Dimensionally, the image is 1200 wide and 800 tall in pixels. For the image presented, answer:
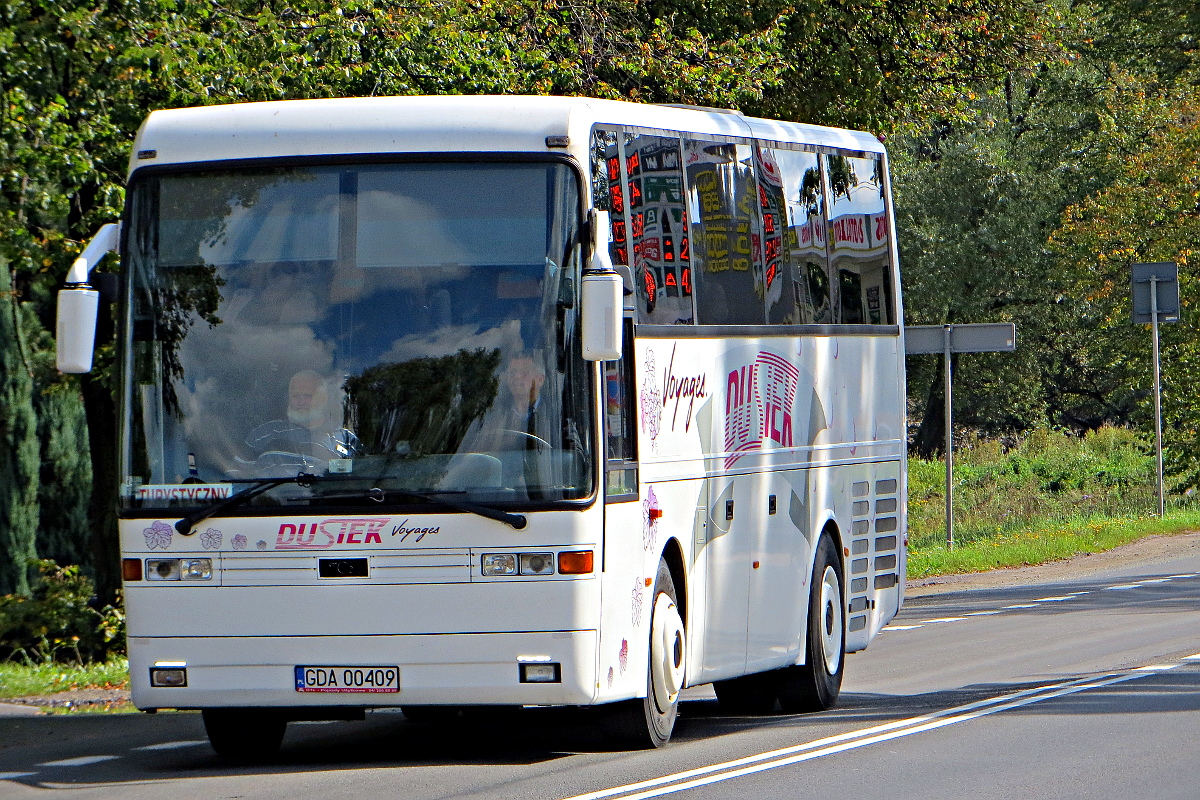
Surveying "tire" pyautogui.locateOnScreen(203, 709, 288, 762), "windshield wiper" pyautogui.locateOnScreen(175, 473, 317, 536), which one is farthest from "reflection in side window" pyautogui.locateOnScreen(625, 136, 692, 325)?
"tire" pyautogui.locateOnScreen(203, 709, 288, 762)

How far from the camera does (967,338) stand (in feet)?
79.0

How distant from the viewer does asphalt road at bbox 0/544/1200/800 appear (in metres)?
8.39

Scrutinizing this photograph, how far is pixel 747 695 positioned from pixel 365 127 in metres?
5.34

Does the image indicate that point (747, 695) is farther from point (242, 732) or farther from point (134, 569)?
point (134, 569)

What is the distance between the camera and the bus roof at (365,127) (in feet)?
29.6

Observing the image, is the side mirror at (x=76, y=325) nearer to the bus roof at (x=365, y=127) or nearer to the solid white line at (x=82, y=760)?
the bus roof at (x=365, y=127)

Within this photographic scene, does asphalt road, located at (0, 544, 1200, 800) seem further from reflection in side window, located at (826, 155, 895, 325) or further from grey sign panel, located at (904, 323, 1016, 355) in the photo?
grey sign panel, located at (904, 323, 1016, 355)

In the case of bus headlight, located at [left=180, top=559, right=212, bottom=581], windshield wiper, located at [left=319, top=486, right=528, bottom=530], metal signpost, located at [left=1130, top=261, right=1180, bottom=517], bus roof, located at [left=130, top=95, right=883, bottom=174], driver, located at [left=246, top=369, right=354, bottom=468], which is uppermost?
metal signpost, located at [left=1130, top=261, right=1180, bottom=517]

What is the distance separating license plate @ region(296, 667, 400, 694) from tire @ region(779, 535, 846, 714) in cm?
412

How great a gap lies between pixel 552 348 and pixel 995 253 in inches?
1542

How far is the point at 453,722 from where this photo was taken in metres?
11.7

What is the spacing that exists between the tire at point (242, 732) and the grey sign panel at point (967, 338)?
1483cm

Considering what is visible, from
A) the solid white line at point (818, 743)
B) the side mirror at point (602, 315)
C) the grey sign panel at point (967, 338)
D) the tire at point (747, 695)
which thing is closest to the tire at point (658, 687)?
the solid white line at point (818, 743)

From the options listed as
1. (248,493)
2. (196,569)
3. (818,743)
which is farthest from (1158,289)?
(196,569)
